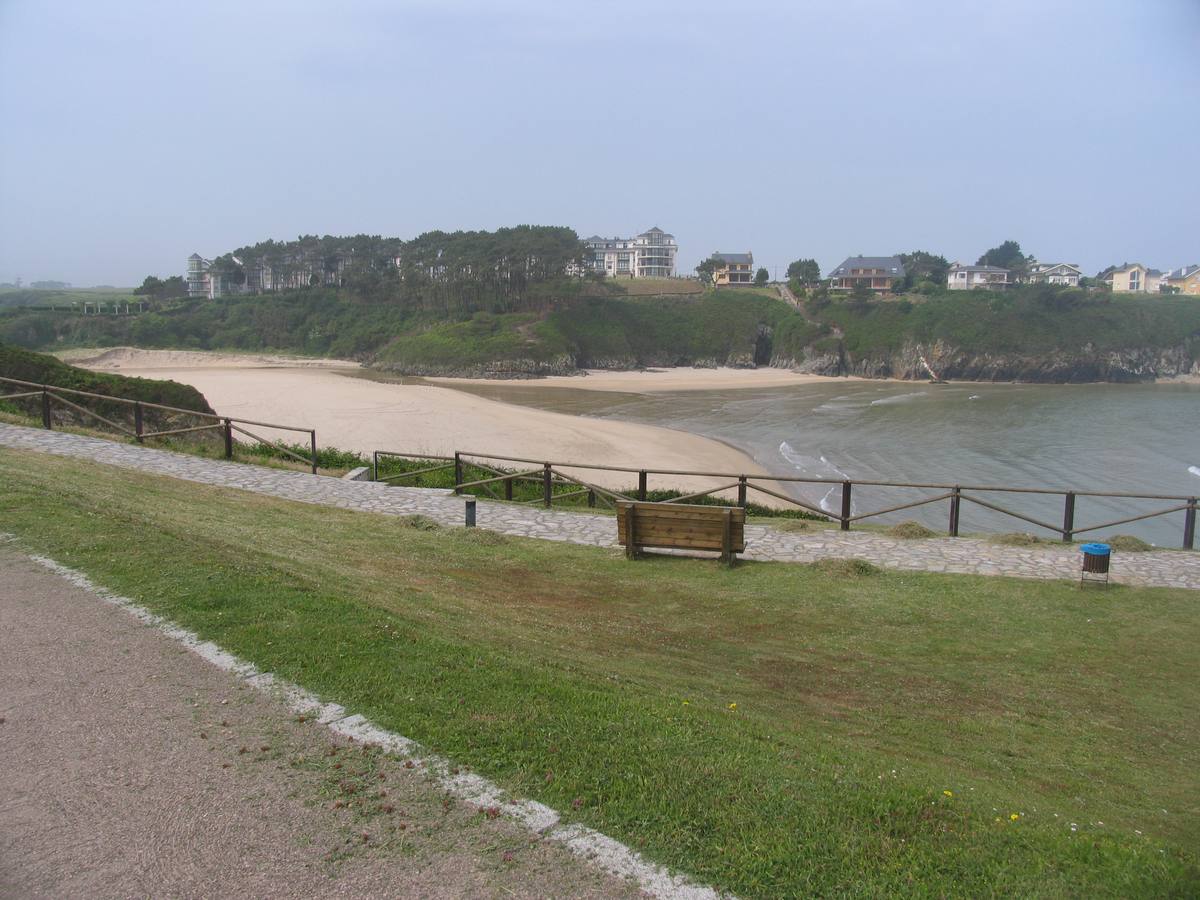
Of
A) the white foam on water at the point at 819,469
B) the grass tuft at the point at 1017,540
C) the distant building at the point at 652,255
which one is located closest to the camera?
the grass tuft at the point at 1017,540

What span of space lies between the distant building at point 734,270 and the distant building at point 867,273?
1740 centimetres

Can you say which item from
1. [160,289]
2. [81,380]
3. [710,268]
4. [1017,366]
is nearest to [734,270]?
[710,268]

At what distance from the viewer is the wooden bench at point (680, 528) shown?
36.0 feet

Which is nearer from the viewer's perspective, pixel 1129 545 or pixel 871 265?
pixel 1129 545

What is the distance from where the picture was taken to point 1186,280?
449 feet

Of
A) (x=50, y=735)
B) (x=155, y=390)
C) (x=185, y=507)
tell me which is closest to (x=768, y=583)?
(x=50, y=735)

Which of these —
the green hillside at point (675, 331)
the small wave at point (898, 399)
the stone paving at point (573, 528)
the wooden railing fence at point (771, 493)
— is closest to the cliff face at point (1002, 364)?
the green hillside at point (675, 331)

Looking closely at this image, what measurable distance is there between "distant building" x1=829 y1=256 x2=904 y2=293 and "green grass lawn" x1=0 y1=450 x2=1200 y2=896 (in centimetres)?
11643

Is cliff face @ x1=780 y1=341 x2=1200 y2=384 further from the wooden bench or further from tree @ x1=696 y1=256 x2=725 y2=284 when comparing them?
the wooden bench

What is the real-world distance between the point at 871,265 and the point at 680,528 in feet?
402

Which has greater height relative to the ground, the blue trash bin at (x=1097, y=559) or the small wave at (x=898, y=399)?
the blue trash bin at (x=1097, y=559)

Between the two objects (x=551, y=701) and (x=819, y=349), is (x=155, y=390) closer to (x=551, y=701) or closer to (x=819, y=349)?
(x=551, y=701)

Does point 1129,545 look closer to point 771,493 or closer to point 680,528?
point 771,493

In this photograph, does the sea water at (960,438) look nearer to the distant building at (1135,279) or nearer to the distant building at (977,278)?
the distant building at (977,278)
